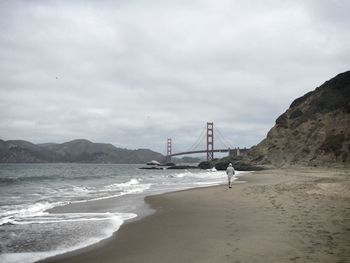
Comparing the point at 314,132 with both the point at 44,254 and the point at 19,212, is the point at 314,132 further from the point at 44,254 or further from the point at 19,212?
the point at 44,254

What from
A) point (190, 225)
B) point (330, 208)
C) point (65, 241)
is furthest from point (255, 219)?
point (65, 241)

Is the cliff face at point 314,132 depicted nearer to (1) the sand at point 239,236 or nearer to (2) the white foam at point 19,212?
(1) the sand at point 239,236

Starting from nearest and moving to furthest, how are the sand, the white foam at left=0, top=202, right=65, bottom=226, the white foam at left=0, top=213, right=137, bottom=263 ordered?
the sand < the white foam at left=0, top=213, right=137, bottom=263 < the white foam at left=0, top=202, right=65, bottom=226

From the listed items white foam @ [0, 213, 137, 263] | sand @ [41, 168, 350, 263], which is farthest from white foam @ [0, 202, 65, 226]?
sand @ [41, 168, 350, 263]

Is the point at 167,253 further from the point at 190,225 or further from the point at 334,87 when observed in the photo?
the point at 334,87

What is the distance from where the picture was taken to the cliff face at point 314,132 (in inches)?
2286

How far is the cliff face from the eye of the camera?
191 ft

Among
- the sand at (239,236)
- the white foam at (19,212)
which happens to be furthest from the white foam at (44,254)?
the white foam at (19,212)

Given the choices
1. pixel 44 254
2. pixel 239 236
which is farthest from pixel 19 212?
pixel 239 236

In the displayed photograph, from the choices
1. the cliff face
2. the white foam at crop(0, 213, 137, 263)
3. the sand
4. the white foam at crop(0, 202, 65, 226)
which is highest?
the cliff face

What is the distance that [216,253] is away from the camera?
747cm

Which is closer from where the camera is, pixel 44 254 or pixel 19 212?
pixel 44 254

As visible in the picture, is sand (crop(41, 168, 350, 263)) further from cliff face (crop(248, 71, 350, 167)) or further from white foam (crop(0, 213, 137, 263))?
cliff face (crop(248, 71, 350, 167))

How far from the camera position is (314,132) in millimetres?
65812
